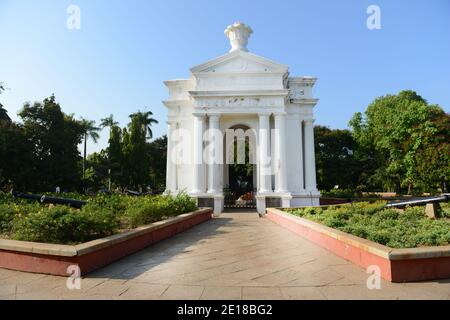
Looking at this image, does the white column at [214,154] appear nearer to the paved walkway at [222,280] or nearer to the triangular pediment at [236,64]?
the triangular pediment at [236,64]

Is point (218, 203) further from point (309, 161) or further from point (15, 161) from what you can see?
point (15, 161)

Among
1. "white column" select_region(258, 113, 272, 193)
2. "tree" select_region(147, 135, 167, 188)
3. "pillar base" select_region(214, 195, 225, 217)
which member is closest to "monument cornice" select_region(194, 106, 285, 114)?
"white column" select_region(258, 113, 272, 193)

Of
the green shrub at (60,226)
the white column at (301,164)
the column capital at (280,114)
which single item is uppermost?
the column capital at (280,114)

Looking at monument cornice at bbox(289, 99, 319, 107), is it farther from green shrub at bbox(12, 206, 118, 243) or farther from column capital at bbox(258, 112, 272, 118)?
green shrub at bbox(12, 206, 118, 243)

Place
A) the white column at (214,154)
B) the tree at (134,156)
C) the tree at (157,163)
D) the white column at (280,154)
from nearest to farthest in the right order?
the white column at (280,154), the white column at (214,154), the tree at (134,156), the tree at (157,163)

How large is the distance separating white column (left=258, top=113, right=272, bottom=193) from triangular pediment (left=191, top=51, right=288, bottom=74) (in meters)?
3.15

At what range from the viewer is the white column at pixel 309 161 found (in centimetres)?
2162

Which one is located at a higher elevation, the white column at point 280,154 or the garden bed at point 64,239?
the white column at point 280,154

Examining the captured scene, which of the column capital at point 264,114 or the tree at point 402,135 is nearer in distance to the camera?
the column capital at point 264,114

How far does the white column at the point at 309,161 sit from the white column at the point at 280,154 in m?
2.50

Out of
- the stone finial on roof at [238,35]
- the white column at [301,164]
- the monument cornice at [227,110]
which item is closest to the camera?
the monument cornice at [227,110]

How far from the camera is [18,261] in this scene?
5.73 m

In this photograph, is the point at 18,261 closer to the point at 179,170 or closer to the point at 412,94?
the point at 179,170

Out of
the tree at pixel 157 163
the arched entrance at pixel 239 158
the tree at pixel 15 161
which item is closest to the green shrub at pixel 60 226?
the arched entrance at pixel 239 158
